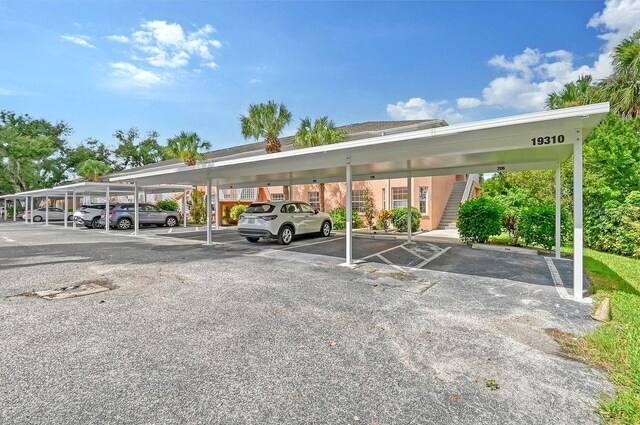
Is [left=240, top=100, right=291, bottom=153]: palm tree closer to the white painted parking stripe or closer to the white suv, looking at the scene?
the white suv

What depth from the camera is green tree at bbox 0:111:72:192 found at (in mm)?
30969

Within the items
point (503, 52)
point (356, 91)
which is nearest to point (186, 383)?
point (356, 91)

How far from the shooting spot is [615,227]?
9.88 m

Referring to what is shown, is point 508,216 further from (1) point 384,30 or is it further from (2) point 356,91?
(2) point 356,91

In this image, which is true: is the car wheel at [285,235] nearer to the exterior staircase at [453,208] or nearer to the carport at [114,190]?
the carport at [114,190]

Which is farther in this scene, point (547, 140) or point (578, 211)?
point (547, 140)

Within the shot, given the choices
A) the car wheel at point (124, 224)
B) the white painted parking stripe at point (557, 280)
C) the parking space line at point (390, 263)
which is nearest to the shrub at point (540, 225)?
the white painted parking stripe at point (557, 280)

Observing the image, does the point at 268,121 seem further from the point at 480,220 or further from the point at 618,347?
the point at 618,347

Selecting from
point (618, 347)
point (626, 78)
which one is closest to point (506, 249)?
point (618, 347)

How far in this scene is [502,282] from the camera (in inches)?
240

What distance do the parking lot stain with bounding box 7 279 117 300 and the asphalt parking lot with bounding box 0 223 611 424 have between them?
161 millimetres

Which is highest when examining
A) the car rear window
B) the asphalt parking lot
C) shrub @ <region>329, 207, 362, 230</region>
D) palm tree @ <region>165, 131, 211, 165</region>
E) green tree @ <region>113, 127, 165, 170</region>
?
green tree @ <region>113, 127, 165, 170</region>

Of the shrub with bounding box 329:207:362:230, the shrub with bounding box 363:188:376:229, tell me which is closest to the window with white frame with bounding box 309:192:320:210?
the shrub with bounding box 329:207:362:230

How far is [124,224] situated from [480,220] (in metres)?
19.9
